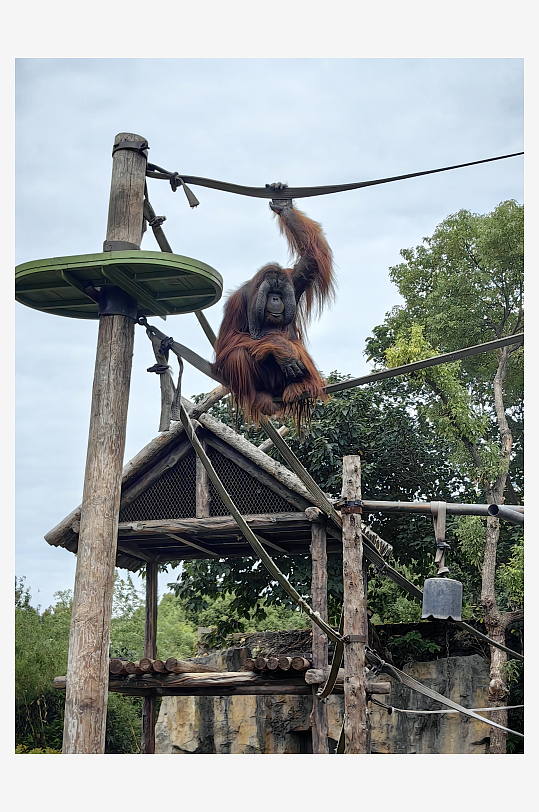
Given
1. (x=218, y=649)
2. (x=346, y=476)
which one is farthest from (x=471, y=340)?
(x=346, y=476)

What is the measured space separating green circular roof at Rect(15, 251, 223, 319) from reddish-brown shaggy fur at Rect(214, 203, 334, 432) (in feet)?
1.04

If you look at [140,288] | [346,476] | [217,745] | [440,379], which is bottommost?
[217,745]

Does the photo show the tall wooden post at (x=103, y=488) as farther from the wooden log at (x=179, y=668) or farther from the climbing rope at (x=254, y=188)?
the wooden log at (x=179, y=668)

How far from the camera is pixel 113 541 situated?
2758mm

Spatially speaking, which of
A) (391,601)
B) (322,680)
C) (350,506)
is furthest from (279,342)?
(391,601)

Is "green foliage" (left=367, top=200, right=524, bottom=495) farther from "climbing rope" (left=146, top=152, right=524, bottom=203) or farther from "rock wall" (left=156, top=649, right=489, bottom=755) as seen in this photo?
"climbing rope" (left=146, top=152, right=524, bottom=203)

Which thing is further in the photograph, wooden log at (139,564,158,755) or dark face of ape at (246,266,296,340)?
wooden log at (139,564,158,755)

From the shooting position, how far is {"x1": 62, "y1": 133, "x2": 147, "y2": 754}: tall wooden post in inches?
102

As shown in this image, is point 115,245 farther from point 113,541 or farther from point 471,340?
point 471,340

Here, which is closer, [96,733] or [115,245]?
[96,733]

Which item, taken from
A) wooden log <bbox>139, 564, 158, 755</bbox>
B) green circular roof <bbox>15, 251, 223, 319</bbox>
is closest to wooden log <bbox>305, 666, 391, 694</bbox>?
wooden log <bbox>139, 564, 158, 755</bbox>

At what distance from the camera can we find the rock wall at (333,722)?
342 inches

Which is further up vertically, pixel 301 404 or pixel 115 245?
pixel 115 245

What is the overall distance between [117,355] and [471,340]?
7.33 m
